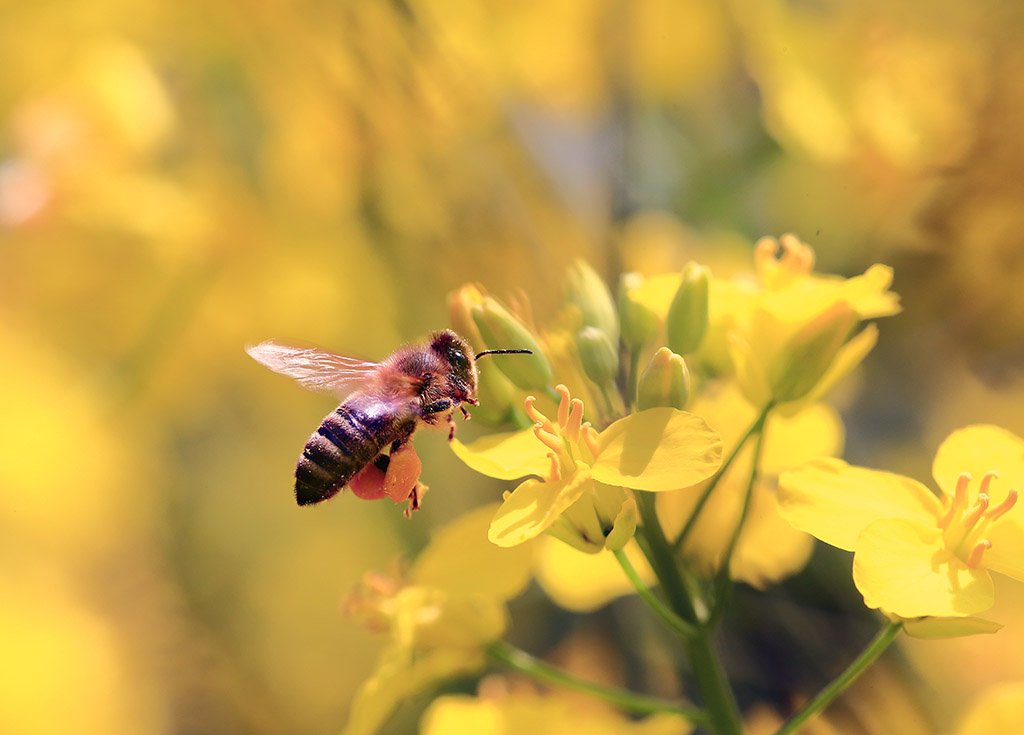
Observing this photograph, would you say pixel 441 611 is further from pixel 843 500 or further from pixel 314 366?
pixel 843 500

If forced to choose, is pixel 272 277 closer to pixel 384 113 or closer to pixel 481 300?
pixel 384 113

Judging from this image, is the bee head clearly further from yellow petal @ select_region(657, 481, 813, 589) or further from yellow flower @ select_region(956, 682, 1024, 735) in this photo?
yellow flower @ select_region(956, 682, 1024, 735)

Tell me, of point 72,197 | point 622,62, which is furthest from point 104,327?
point 622,62

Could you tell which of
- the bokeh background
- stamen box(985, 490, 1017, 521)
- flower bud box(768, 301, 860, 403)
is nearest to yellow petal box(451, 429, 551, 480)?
flower bud box(768, 301, 860, 403)

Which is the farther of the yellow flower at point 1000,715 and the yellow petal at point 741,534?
the yellow petal at point 741,534

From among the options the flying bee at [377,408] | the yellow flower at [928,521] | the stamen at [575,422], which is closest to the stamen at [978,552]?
the yellow flower at [928,521]

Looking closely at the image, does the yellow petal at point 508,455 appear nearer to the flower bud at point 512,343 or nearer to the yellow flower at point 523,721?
the flower bud at point 512,343

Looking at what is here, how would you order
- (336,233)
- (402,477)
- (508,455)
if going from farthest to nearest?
(336,233) < (402,477) < (508,455)

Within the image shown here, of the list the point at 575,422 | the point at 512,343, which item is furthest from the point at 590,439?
the point at 512,343
